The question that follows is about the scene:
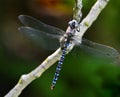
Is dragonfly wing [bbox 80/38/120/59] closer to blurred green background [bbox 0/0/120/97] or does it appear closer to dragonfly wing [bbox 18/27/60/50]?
dragonfly wing [bbox 18/27/60/50]

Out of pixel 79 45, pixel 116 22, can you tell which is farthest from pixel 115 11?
pixel 79 45

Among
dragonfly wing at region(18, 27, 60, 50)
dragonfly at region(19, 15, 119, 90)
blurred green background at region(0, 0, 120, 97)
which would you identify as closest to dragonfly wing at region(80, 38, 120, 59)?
dragonfly at region(19, 15, 119, 90)

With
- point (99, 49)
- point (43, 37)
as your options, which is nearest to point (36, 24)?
point (43, 37)

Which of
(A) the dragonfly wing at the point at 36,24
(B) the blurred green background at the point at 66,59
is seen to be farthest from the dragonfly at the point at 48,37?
(B) the blurred green background at the point at 66,59

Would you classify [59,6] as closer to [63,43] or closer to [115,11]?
[115,11]

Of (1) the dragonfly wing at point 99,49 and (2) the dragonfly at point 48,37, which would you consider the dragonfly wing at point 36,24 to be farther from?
(1) the dragonfly wing at point 99,49

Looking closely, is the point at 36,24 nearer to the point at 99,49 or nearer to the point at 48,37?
the point at 48,37
